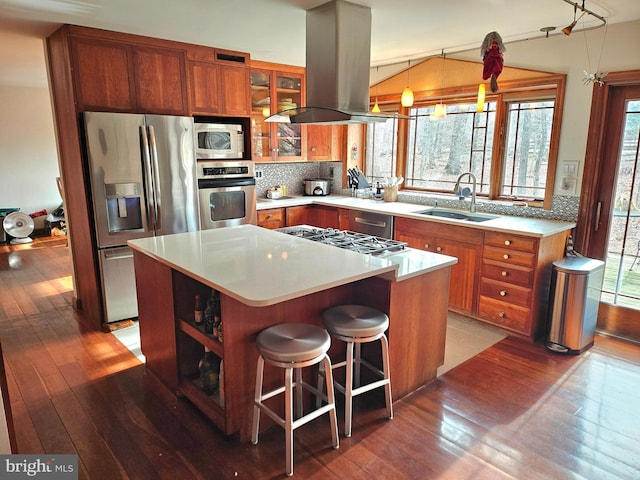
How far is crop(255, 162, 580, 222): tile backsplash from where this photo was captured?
3.68m

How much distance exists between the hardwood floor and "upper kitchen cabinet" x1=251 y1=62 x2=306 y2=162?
2.55 m

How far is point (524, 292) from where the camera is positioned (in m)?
3.40

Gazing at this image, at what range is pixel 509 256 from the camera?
3443mm

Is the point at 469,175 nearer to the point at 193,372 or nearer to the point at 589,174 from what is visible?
the point at 589,174

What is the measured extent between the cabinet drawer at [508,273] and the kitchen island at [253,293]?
1.02 metres

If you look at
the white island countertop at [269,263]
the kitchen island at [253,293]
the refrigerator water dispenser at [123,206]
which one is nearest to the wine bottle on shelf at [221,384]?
the kitchen island at [253,293]

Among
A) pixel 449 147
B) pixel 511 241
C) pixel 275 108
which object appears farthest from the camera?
pixel 275 108

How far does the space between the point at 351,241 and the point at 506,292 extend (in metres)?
1.47

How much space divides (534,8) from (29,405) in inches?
158

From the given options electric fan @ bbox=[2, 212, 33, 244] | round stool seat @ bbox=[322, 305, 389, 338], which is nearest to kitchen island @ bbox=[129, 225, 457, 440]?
round stool seat @ bbox=[322, 305, 389, 338]

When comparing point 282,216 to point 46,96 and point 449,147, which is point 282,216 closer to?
point 449,147

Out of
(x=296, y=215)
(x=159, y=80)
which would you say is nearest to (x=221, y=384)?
(x=159, y=80)

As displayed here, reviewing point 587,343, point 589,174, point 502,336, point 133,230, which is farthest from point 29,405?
point 589,174

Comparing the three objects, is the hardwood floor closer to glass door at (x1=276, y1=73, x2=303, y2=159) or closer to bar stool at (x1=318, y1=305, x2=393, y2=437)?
bar stool at (x1=318, y1=305, x2=393, y2=437)
